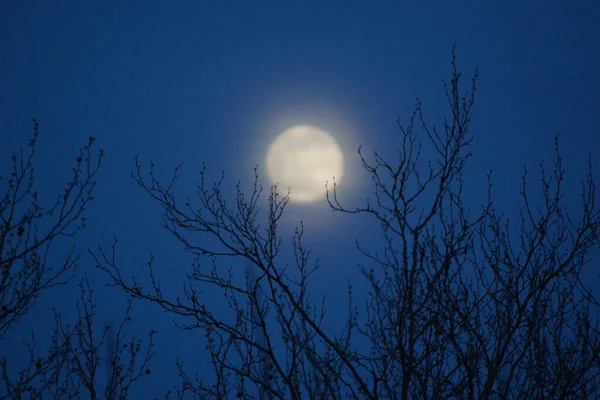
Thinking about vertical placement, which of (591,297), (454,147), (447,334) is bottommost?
(447,334)

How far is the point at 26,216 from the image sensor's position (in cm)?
538

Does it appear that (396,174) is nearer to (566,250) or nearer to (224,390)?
(566,250)

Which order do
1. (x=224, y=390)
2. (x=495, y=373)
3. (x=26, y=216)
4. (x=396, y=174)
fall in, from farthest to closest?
(x=224, y=390) → (x=26, y=216) → (x=396, y=174) → (x=495, y=373)

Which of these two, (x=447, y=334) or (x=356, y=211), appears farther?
(x=356, y=211)

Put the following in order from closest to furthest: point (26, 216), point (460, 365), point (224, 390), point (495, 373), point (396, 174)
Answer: point (495, 373)
point (460, 365)
point (396, 174)
point (26, 216)
point (224, 390)

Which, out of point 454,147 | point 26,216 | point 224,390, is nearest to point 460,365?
point 454,147

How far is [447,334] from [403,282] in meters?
0.61

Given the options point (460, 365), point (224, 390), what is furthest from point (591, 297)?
point (224, 390)

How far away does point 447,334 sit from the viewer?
4.24 metres

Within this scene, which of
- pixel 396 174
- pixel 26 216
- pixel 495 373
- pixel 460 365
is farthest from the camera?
pixel 26 216

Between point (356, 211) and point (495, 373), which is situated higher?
point (356, 211)

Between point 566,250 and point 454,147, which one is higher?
point 454,147

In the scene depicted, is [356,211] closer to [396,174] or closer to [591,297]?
[396,174]

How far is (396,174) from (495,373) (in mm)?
2009
